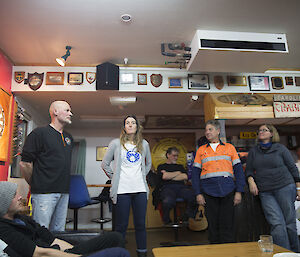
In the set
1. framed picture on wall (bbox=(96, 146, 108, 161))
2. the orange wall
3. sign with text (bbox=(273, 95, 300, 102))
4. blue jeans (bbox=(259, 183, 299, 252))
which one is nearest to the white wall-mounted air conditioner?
sign with text (bbox=(273, 95, 300, 102))

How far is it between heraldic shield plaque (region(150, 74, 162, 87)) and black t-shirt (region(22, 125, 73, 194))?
199cm

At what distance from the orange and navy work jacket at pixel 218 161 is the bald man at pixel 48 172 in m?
1.29

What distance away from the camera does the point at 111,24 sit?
279cm

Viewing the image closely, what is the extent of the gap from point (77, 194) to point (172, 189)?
1256 millimetres

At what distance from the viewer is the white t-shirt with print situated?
7.23 ft

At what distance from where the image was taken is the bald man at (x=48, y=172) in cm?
196

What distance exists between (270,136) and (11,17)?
2932 millimetres

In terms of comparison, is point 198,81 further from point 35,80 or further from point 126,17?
point 35,80

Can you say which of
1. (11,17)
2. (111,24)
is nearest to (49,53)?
(11,17)

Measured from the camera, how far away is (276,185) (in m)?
2.60

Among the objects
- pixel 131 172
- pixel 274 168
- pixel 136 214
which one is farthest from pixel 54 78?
pixel 274 168

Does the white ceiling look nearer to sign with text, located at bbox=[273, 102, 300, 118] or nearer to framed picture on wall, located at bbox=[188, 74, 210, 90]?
framed picture on wall, located at bbox=[188, 74, 210, 90]

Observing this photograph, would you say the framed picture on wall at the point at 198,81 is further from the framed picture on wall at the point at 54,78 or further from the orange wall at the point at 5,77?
the orange wall at the point at 5,77

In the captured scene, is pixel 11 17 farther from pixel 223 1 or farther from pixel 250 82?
pixel 250 82
